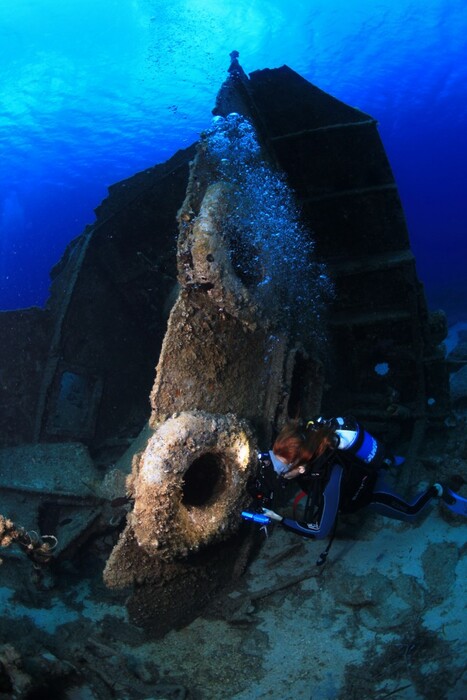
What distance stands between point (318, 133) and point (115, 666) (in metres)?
6.04

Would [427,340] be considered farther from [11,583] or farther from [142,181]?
[11,583]

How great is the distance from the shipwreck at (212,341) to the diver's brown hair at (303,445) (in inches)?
22.9

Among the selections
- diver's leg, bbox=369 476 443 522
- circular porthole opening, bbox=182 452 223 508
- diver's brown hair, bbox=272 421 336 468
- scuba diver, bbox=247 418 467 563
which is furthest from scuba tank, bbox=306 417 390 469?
circular porthole opening, bbox=182 452 223 508

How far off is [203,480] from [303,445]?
4.01 ft

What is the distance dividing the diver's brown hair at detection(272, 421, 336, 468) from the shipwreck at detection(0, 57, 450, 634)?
0.58 metres

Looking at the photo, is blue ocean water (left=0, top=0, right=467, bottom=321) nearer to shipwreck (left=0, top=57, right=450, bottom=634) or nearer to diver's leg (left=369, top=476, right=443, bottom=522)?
shipwreck (left=0, top=57, right=450, bottom=634)

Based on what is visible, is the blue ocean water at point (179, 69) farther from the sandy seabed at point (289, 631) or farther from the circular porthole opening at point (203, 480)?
the circular porthole opening at point (203, 480)

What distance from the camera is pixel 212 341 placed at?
393 centimetres

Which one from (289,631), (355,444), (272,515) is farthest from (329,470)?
(289,631)

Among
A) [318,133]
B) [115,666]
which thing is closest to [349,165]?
[318,133]

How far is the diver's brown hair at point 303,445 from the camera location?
324cm

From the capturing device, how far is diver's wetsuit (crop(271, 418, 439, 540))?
3322mm

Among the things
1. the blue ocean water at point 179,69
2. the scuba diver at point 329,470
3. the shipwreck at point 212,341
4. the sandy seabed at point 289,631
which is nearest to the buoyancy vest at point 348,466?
the scuba diver at point 329,470

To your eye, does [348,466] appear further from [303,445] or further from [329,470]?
[303,445]
